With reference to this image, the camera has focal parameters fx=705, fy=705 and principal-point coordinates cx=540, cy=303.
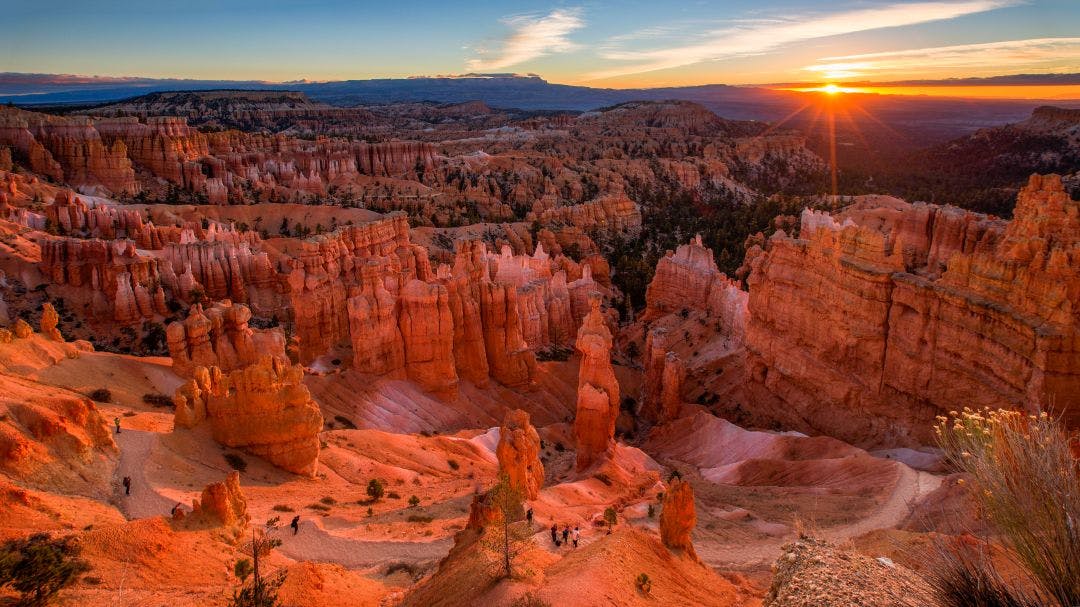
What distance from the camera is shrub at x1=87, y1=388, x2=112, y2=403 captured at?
60.8ft

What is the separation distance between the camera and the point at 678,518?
45.5 feet

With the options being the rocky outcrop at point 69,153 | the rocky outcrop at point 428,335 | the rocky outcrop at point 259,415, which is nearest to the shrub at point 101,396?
the rocky outcrop at point 259,415

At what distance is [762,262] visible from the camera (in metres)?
31.2

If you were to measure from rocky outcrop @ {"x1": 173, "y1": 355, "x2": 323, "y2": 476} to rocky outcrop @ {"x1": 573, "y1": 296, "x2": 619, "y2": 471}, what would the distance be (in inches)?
386

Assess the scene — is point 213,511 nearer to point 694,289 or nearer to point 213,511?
point 213,511

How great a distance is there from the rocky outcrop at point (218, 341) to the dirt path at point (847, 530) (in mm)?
14446

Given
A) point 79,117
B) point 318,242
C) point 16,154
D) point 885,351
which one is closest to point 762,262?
point 885,351

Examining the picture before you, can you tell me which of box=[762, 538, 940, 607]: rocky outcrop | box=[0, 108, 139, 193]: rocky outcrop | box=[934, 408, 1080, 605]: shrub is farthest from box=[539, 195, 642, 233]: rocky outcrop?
box=[934, 408, 1080, 605]: shrub

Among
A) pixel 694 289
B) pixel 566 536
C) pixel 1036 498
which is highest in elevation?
pixel 1036 498

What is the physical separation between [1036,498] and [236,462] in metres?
16.2

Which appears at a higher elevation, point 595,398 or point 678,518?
point 678,518

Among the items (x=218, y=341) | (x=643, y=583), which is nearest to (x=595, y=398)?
(x=218, y=341)

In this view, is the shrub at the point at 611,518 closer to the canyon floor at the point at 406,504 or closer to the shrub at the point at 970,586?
the canyon floor at the point at 406,504

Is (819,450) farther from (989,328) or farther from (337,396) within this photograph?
(337,396)
